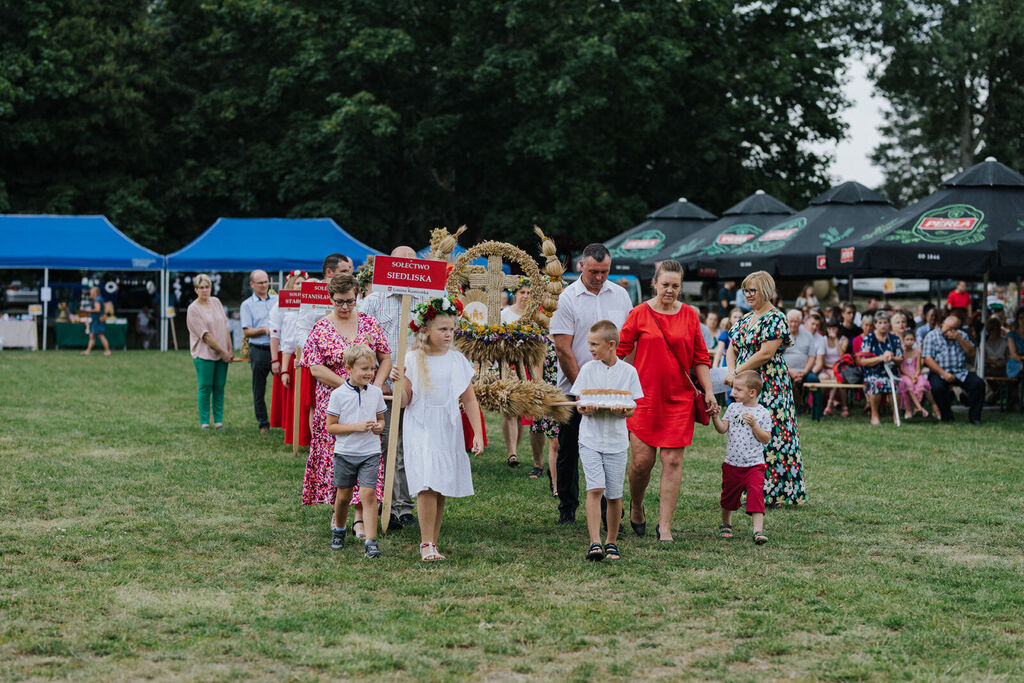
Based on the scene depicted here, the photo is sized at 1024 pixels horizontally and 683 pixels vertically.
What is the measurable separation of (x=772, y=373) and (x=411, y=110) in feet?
82.5

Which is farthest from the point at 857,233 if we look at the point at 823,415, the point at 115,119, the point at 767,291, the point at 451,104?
the point at 115,119

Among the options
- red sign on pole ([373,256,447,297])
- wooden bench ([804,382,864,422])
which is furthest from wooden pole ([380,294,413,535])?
wooden bench ([804,382,864,422])

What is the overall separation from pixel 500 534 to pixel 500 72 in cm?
2416

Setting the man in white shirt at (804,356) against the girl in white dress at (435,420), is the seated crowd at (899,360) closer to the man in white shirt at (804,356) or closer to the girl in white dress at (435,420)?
the man in white shirt at (804,356)

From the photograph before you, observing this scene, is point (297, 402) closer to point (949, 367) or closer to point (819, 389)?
point (819, 389)

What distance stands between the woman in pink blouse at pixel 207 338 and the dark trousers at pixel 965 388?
896 cm

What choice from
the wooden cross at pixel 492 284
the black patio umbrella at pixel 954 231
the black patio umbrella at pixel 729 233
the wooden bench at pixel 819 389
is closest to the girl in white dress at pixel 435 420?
the wooden cross at pixel 492 284

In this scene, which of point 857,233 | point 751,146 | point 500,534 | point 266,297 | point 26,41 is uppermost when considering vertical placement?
point 26,41

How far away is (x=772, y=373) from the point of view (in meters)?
8.62

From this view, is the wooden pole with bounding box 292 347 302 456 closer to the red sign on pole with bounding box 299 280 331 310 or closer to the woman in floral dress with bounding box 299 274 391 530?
the red sign on pole with bounding box 299 280 331 310

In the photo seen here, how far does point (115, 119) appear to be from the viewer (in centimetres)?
3206

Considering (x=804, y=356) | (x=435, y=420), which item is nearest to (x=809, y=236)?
(x=804, y=356)

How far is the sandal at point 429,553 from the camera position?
6609mm

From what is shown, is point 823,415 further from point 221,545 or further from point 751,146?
point 751,146
